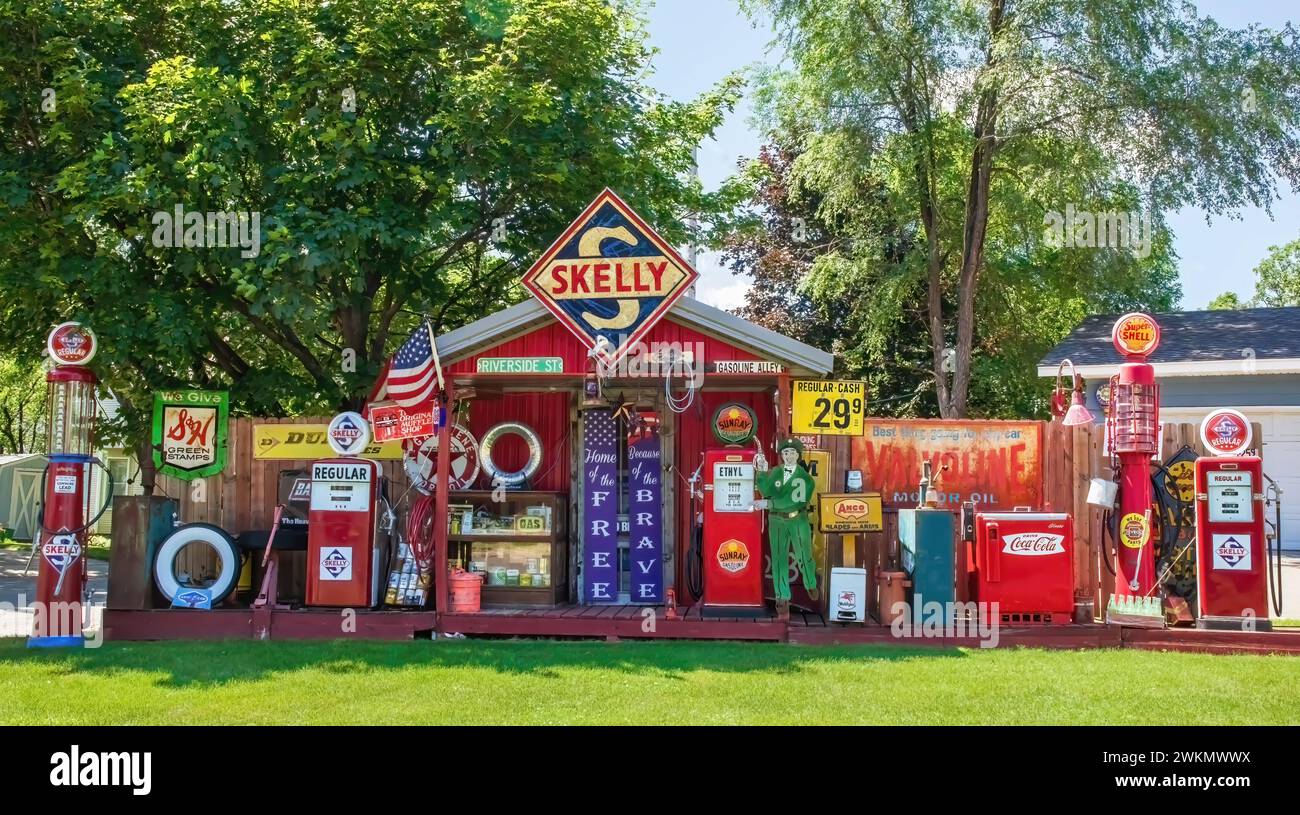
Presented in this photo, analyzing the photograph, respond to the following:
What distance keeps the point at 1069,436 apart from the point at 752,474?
3226 millimetres

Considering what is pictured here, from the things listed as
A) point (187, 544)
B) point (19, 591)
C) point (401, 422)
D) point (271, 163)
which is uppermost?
point (271, 163)

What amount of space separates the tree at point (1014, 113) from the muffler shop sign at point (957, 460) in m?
9.33

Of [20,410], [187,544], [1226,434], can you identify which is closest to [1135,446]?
[1226,434]

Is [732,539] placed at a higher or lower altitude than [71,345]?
lower

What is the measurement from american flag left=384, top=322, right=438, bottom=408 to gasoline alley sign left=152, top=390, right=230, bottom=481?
199 cm

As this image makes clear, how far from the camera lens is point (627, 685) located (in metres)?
7.63

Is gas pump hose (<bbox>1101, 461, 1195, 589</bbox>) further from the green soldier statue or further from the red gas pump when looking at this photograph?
the red gas pump

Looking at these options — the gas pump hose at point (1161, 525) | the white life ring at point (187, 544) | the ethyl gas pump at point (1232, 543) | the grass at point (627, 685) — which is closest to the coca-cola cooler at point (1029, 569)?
the gas pump hose at point (1161, 525)

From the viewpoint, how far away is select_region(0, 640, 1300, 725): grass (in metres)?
6.79

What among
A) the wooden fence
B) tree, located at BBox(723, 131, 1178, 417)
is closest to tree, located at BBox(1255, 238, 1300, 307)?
tree, located at BBox(723, 131, 1178, 417)

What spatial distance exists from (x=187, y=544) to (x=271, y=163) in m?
4.65

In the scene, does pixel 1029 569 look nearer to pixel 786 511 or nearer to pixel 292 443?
pixel 786 511

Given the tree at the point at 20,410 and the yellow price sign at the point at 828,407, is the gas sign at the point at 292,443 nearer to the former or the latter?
the yellow price sign at the point at 828,407

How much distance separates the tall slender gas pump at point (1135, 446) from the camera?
9367 millimetres
